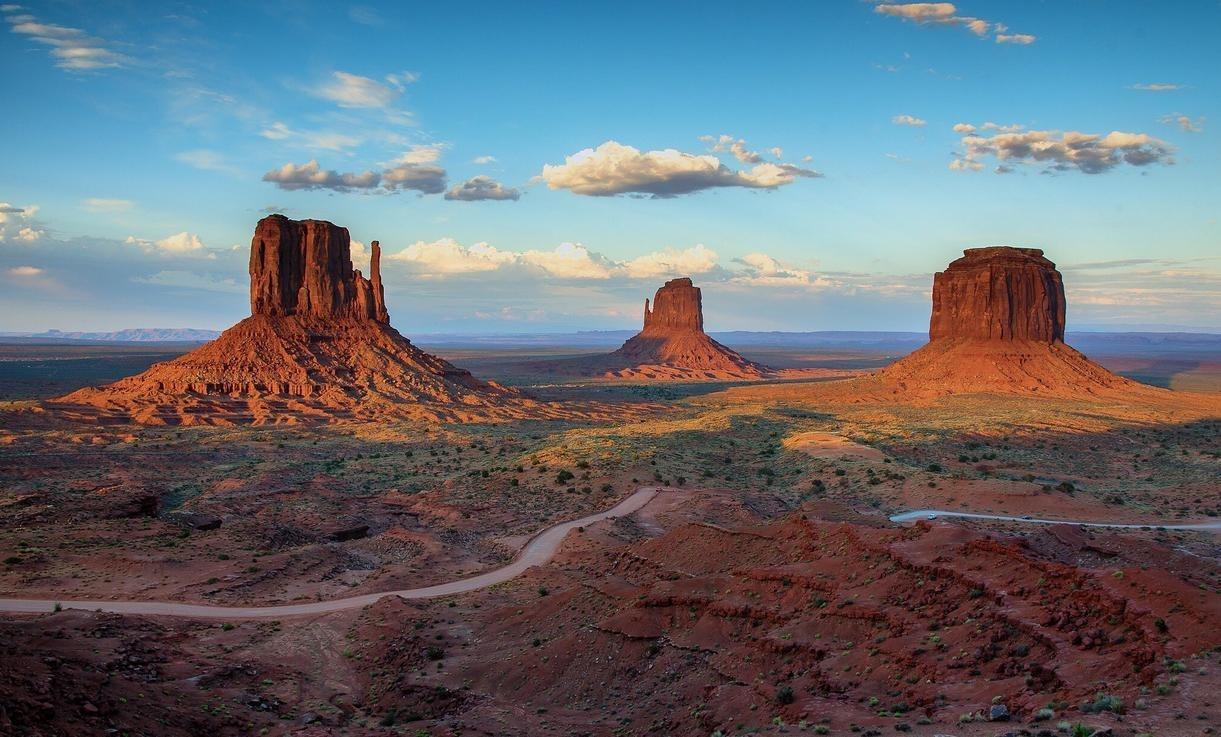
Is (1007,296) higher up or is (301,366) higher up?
(1007,296)

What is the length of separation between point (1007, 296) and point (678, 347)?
276ft

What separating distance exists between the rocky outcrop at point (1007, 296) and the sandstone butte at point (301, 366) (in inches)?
2413

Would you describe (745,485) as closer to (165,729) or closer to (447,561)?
(447,561)

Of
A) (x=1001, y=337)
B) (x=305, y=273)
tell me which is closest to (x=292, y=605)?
(x=305, y=273)

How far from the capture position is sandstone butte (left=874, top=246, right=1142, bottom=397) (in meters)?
100

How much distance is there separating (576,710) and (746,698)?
463cm

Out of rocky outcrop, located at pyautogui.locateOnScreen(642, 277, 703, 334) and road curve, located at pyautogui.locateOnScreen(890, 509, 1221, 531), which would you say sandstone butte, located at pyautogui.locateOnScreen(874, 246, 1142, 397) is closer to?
road curve, located at pyautogui.locateOnScreen(890, 509, 1221, 531)

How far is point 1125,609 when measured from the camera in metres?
16.2

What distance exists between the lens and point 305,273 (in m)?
89.4

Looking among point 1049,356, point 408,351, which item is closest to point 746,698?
point 408,351

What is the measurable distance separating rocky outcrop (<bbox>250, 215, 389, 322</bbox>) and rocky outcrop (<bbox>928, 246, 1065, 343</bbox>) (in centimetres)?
7649

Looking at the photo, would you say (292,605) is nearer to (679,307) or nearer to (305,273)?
(305,273)

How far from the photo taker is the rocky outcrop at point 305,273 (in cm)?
8731

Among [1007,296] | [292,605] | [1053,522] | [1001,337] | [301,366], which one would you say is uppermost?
[1007,296]
